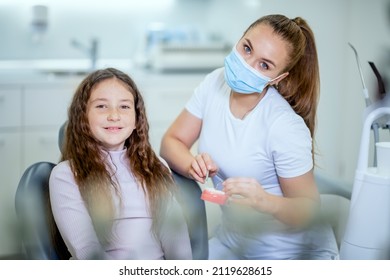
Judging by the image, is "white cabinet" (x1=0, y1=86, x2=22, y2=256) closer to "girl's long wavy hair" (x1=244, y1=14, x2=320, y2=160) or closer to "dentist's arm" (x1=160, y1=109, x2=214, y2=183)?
"dentist's arm" (x1=160, y1=109, x2=214, y2=183)

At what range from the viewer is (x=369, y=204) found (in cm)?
114

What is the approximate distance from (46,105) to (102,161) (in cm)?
23

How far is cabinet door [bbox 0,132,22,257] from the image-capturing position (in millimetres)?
1167

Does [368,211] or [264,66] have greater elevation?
[264,66]

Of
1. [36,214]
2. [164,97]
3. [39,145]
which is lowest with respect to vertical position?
[36,214]

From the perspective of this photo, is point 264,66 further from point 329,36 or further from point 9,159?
point 9,159

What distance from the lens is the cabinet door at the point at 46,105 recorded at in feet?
3.97

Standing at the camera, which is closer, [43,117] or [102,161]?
[102,161]

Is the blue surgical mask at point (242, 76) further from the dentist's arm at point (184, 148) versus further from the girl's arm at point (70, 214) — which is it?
the girl's arm at point (70, 214)

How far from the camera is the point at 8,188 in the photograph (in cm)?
117

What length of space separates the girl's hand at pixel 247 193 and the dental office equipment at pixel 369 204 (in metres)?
0.19

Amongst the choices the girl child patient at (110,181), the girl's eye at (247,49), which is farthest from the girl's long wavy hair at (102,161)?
the girl's eye at (247,49)

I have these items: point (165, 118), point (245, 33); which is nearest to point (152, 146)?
point (165, 118)

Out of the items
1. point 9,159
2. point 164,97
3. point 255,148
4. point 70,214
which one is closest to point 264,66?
point 255,148
